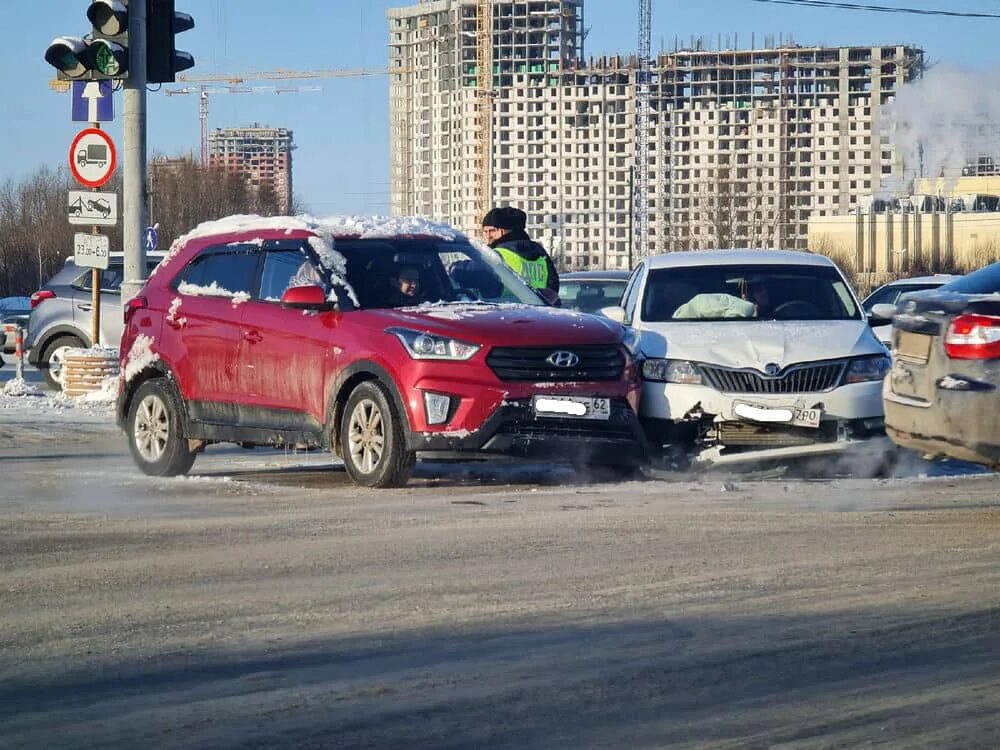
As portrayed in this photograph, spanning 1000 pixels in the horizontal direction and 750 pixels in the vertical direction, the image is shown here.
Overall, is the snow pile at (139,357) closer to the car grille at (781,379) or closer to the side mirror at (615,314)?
the side mirror at (615,314)

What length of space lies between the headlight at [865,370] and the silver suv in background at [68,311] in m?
13.3

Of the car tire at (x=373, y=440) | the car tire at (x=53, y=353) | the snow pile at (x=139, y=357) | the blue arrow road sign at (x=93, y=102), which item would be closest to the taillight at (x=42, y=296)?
the car tire at (x=53, y=353)

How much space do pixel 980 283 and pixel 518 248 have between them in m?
5.64

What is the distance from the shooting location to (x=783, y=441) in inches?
444

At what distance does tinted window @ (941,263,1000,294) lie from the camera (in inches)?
346

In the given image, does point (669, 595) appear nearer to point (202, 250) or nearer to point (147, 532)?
point (147, 532)

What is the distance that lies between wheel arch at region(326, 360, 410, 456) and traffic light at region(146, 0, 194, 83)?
19.9ft

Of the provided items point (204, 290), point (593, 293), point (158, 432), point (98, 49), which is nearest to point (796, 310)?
point (204, 290)

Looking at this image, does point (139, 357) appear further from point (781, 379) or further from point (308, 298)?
point (781, 379)

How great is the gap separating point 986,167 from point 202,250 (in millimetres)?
179280

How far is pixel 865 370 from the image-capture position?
11.5 m

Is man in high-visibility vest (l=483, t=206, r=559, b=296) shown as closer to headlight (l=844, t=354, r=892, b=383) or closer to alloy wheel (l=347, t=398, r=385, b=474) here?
headlight (l=844, t=354, r=892, b=383)

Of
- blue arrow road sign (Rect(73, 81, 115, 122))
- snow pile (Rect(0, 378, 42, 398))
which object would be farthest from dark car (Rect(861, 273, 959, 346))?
snow pile (Rect(0, 378, 42, 398))

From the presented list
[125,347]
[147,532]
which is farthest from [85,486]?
[147,532]
